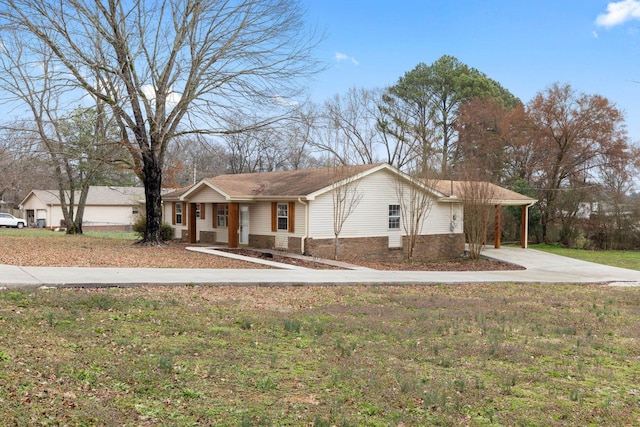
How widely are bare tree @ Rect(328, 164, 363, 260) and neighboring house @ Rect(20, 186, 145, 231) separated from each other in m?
30.1

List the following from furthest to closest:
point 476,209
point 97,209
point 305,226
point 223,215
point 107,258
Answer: point 97,209, point 223,215, point 476,209, point 305,226, point 107,258

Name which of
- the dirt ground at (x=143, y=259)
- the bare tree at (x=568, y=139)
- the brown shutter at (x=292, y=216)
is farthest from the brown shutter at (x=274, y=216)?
the bare tree at (x=568, y=139)

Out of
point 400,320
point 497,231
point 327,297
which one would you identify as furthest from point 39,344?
point 497,231

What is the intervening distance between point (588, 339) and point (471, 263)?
45.4ft

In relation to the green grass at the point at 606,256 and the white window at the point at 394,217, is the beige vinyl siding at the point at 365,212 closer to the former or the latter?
the white window at the point at 394,217

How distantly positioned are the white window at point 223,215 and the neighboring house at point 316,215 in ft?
0.15

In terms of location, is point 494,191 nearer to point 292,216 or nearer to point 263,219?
point 292,216

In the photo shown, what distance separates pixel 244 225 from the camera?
78.8 ft

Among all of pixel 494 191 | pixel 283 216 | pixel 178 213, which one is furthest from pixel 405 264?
pixel 178 213

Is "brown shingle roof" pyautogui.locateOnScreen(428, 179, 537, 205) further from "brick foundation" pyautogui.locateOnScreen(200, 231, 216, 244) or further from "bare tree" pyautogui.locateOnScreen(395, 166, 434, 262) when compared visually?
"brick foundation" pyautogui.locateOnScreen(200, 231, 216, 244)

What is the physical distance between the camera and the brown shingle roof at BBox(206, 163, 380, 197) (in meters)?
21.1

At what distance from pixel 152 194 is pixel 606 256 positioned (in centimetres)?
2102

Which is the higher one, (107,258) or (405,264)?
(107,258)

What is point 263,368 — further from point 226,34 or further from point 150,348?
point 226,34
